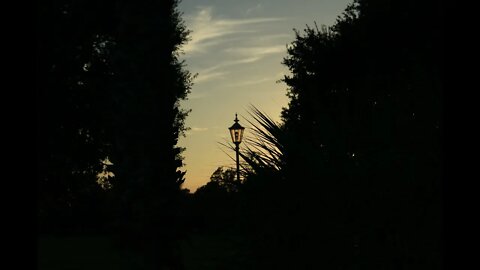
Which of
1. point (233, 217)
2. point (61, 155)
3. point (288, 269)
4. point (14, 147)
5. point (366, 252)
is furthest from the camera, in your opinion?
point (61, 155)

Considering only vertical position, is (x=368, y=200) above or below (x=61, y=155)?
below

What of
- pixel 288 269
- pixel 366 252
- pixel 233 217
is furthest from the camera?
pixel 233 217

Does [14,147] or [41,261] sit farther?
[41,261]

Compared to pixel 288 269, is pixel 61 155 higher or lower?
higher

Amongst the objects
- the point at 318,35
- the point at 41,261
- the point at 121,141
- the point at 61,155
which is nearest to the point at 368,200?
the point at 121,141

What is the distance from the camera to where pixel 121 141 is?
8.95 metres

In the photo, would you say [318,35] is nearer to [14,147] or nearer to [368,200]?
[368,200]

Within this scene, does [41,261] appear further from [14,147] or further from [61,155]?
[14,147]

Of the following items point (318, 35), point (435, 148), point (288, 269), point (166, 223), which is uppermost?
point (318, 35)

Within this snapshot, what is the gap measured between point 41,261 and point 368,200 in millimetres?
16960

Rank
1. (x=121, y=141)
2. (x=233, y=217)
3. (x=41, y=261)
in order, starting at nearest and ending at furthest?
1. (x=233, y=217)
2. (x=121, y=141)
3. (x=41, y=261)

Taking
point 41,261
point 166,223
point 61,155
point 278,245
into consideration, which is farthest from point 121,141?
point 61,155

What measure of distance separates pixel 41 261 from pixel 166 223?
14.2m

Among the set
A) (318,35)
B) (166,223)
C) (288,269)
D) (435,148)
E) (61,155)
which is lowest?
(288,269)
